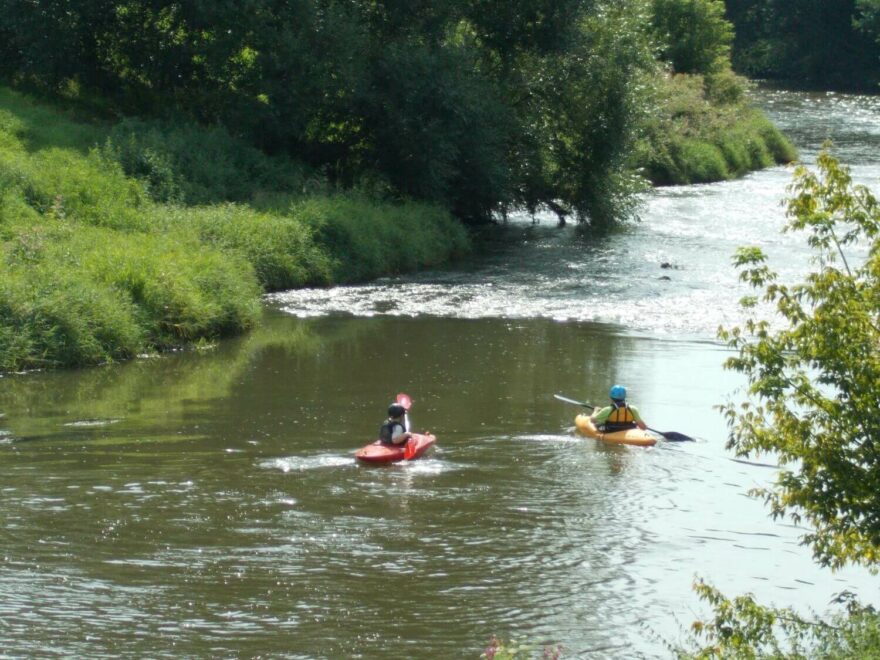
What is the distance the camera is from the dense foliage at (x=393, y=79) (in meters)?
27.8

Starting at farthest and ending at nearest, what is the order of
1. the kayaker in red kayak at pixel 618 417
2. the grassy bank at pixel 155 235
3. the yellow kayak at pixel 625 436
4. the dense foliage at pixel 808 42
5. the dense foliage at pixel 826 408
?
the dense foliage at pixel 808 42 → the grassy bank at pixel 155 235 → the kayaker in red kayak at pixel 618 417 → the yellow kayak at pixel 625 436 → the dense foliage at pixel 826 408

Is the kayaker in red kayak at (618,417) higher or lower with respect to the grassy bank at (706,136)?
lower

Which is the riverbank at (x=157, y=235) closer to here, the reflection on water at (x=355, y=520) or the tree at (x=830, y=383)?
the reflection on water at (x=355, y=520)

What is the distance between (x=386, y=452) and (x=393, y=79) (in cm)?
1658

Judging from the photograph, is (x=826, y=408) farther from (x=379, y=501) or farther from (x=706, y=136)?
(x=706, y=136)

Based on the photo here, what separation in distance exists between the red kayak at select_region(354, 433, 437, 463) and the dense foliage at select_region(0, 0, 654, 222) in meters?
15.4

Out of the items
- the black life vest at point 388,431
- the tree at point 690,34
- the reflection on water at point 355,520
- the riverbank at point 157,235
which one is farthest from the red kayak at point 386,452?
the tree at point 690,34

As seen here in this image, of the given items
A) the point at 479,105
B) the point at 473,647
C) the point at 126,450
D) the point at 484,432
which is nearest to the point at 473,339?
the point at 484,432

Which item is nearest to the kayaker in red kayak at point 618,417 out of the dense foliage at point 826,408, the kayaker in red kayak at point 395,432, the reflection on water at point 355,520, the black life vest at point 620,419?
the black life vest at point 620,419

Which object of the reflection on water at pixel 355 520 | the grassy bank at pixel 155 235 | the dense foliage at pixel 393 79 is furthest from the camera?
the dense foliage at pixel 393 79

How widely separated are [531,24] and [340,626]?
23270mm

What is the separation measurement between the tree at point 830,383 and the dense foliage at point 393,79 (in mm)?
20096

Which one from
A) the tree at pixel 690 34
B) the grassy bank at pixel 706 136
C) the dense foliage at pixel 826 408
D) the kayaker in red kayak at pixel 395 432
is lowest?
the kayaker in red kayak at pixel 395 432

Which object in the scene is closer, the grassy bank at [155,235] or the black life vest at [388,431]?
the black life vest at [388,431]
